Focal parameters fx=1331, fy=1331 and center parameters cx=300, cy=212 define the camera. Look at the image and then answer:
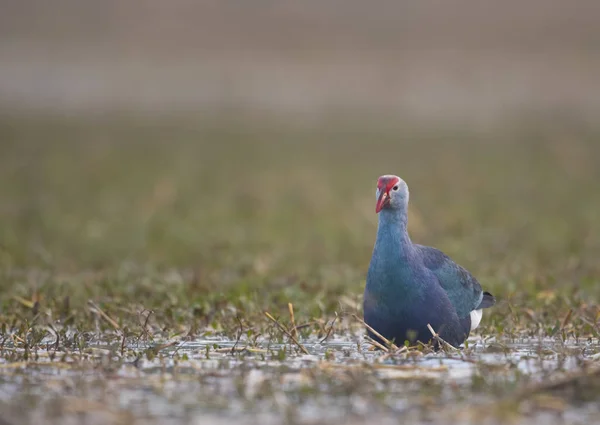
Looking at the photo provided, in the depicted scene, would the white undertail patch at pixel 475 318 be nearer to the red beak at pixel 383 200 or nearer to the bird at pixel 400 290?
the bird at pixel 400 290

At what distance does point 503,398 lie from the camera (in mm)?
6312

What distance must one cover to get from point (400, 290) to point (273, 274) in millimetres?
→ 3766

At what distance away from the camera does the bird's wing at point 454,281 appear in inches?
313

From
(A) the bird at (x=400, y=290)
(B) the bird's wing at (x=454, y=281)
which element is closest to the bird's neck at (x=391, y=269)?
(A) the bird at (x=400, y=290)

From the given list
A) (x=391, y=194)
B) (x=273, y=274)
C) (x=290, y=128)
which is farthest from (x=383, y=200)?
(x=290, y=128)

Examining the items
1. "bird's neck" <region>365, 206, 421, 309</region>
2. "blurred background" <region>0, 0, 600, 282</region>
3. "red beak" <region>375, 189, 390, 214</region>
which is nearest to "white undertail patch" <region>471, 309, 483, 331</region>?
"bird's neck" <region>365, 206, 421, 309</region>

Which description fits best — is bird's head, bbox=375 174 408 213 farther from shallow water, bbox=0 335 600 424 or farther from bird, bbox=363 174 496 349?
shallow water, bbox=0 335 600 424

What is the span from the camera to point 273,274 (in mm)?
11258

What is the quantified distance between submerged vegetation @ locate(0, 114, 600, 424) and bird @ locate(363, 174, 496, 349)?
0.59 feet

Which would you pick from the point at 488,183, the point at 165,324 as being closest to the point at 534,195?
the point at 488,183

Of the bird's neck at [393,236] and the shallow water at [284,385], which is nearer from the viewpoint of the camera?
the shallow water at [284,385]

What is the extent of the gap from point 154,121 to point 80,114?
71.9 inches

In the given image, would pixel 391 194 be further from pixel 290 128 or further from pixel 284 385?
pixel 290 128

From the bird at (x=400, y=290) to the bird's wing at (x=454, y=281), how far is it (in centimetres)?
3
